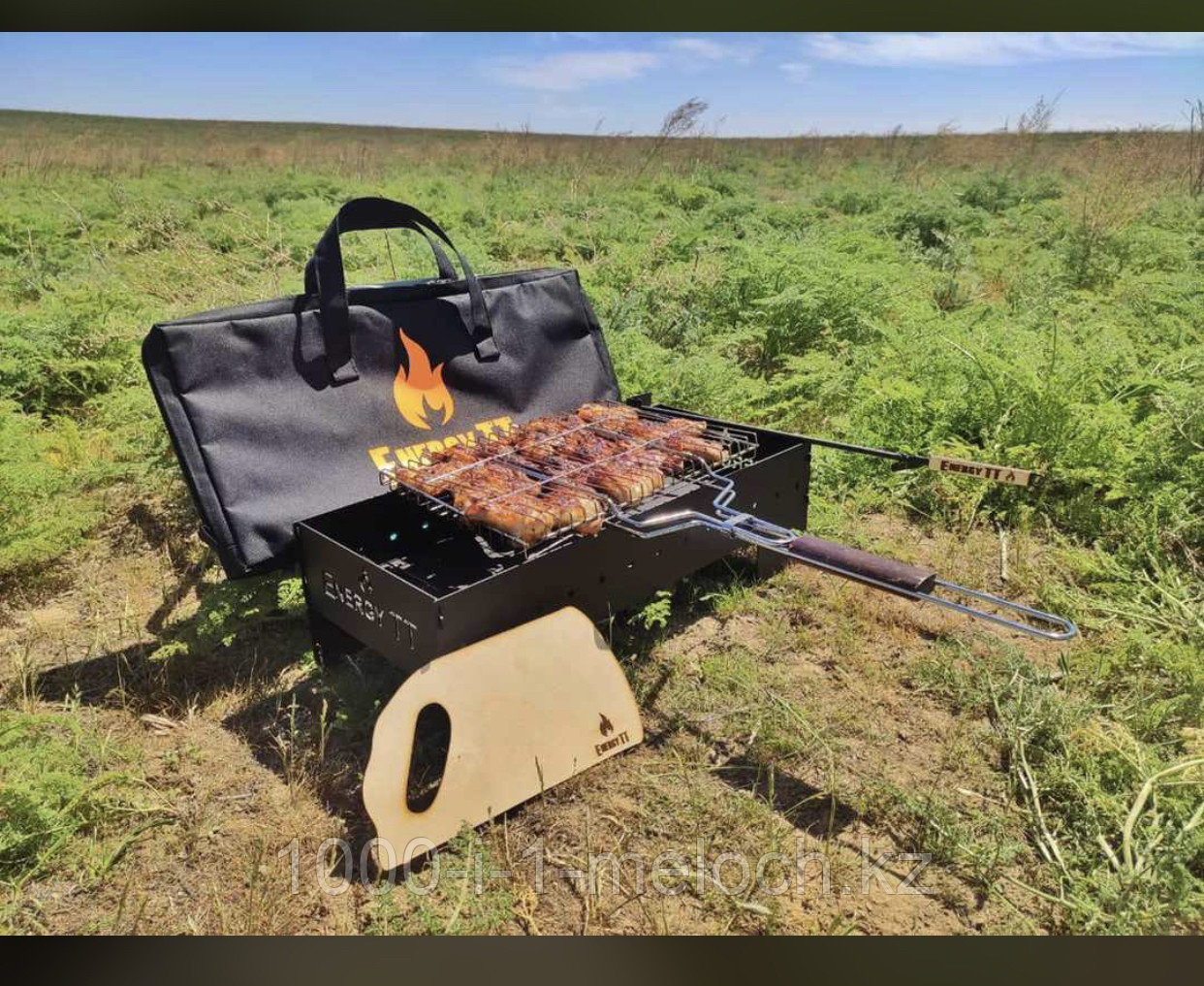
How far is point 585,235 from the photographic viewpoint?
10.8 m

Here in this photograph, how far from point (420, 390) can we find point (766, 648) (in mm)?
1781

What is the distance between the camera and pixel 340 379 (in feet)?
11.2

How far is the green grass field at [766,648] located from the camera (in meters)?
2.40

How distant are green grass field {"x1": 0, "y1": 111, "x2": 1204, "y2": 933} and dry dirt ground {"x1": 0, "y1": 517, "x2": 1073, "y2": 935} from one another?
0.01 m

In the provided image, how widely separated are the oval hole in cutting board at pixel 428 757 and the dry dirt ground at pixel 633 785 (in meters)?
0.17

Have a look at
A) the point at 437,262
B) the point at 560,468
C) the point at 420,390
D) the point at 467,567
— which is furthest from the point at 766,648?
the point at 437,262

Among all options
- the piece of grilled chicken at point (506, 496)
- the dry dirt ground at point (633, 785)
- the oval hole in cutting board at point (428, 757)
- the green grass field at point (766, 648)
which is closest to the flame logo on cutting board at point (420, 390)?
the piece of grilled chicken at point (506, 496)

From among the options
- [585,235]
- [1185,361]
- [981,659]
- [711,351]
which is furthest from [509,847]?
[585,235]

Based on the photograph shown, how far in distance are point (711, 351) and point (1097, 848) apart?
4172 mm

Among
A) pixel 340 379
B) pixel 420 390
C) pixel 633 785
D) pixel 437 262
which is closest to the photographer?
pixel 633 785

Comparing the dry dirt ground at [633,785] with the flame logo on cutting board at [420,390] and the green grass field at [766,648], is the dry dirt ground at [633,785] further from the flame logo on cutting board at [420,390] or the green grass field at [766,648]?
the flame logo on cutting board at [420,390]

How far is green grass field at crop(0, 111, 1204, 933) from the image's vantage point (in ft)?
7.87

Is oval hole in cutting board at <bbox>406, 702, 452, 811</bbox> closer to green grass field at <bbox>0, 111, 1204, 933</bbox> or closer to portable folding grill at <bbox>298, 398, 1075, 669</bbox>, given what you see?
green grass field at <bbox>0, 111, 1204, 933</bbox>

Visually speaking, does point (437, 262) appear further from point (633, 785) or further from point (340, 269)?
point (633, 785)
